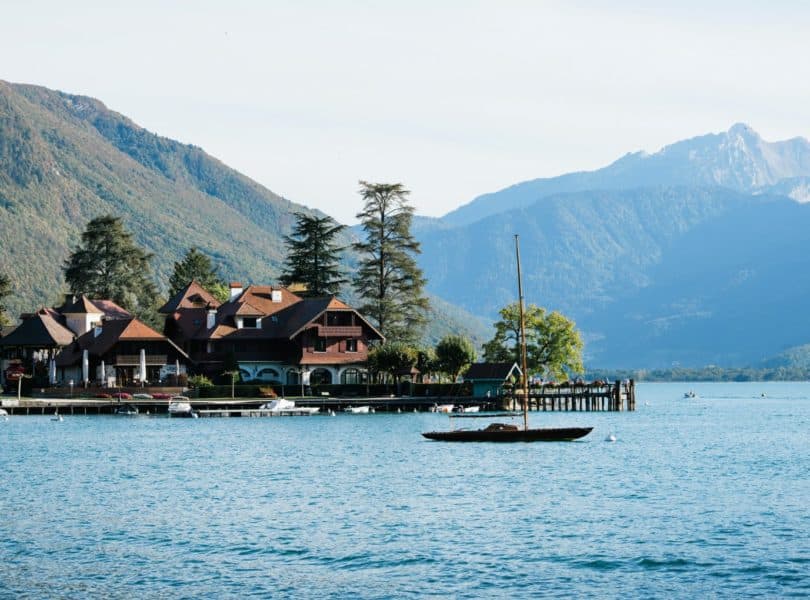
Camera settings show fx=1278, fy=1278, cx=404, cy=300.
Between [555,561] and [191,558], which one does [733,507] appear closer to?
[555,561]

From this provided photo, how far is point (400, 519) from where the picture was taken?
156 feet

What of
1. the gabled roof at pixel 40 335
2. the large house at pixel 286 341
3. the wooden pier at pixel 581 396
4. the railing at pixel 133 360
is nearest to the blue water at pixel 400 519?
the railing at pixel 133 360

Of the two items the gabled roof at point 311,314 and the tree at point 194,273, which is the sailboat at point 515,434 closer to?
the gabled roof at point 311,314

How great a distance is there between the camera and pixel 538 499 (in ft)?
173

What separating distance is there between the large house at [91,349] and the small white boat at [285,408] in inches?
607

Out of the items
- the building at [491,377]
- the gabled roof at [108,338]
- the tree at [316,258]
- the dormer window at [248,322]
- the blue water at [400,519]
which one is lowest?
the blue water at [400,519]

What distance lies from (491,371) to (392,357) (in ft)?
31.6

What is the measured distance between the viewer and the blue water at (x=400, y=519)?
3625cm

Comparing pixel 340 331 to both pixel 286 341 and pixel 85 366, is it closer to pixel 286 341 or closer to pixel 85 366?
pixel 286 341

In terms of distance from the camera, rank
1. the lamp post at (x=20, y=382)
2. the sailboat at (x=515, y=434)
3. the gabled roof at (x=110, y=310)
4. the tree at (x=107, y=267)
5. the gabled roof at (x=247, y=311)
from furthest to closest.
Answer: the tree at (x=107, y=267), the gabled roof at (x=110, y=310), the gabled roof at (x=247, y=311), the lamp post at (x=20, y=382), the sailboat at (x=515, y=434)

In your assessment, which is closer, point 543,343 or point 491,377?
point 491,377

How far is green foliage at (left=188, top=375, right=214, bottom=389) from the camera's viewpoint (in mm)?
123562

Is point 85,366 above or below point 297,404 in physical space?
above

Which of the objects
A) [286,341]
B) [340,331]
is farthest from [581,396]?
[286,341]
